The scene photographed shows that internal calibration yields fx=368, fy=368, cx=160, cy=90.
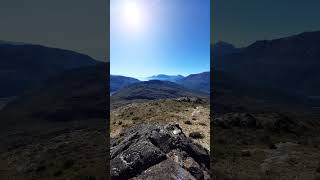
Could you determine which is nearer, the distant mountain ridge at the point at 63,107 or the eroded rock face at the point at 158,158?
the eroded rock face at the point at 158,158

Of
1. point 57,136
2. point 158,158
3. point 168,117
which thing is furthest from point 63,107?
point 158,158

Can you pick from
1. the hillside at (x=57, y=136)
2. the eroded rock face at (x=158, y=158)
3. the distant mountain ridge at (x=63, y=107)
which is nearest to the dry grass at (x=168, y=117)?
the hillside at (x=57, y=136)

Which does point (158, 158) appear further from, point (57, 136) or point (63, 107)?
point (63, 107)

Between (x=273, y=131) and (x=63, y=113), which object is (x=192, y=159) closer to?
(x=273, y=131)

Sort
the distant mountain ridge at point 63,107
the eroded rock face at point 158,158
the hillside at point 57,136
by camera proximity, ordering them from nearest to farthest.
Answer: the eroded rock face at point 158,158, the hillside at point 57,136, the distant mountain ridge at point 63,107

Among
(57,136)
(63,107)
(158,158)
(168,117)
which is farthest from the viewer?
(63,107)

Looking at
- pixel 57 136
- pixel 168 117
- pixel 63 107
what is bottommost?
pixel 57 136

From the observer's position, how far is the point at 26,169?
29906mm

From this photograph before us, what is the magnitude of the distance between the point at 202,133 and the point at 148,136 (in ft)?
44.9

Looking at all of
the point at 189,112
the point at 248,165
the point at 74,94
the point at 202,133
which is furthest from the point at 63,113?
the point at 248,165

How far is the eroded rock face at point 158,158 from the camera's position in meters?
19.5

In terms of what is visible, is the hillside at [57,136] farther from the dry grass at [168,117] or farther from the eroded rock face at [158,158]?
the dry grass at [168,117]

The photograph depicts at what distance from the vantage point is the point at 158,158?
20.4m

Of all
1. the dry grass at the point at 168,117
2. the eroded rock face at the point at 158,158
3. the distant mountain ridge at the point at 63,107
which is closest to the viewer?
the eroded rock face at the point at 158,158
